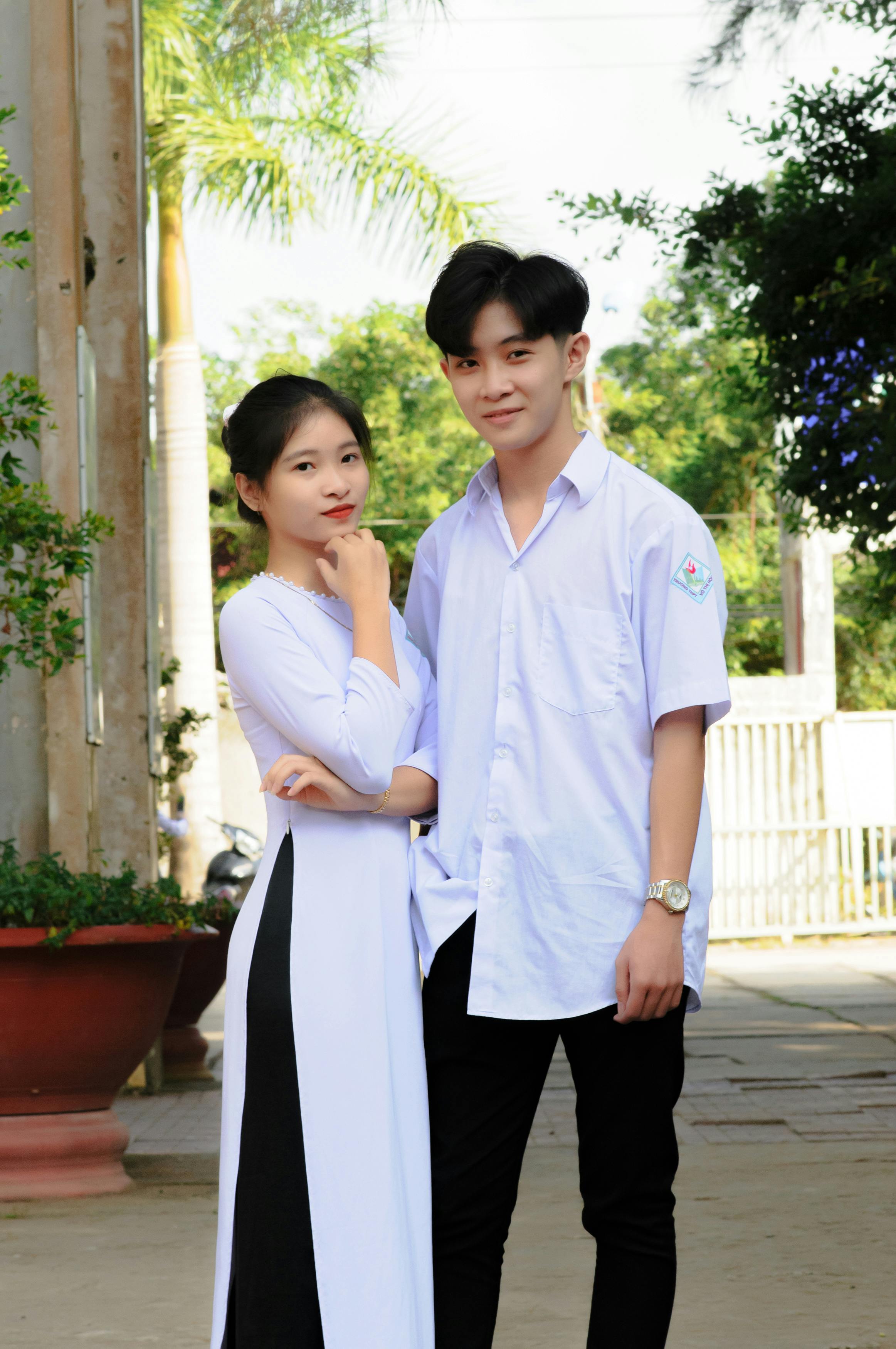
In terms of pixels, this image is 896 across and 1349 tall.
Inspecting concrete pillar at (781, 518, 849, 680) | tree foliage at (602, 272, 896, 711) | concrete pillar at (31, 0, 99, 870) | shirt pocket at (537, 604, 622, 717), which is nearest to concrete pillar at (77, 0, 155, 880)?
concrete pillar at (31, 0, 99, 870)

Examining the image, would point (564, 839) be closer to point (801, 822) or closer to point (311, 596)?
point (311, 596)

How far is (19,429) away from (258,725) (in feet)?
7.06

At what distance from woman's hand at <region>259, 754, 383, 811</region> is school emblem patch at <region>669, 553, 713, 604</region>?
50 centimetres

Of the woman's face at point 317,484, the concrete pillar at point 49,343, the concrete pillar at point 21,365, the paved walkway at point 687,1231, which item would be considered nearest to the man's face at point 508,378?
the woman's face at point 317,484

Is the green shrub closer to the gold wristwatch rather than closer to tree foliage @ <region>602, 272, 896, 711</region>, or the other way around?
the gold wristwatch

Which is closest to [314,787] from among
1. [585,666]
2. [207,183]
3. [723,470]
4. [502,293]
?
[585,666]

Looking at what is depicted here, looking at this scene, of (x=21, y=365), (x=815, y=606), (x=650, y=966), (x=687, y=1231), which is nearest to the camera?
(x=650, y=966)

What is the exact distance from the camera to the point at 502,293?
2113 millimetres

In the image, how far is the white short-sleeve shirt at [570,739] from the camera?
2043 millimetres

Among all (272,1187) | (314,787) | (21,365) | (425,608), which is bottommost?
(272,1187)

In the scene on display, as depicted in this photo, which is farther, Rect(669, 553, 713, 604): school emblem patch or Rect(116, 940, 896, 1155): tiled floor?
Rect(116, 940, 896, 1155): tiled floor

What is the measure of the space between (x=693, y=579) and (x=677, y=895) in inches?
16.8

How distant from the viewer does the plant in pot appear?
13.4 ft

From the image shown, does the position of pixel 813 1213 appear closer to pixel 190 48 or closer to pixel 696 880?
pixel 696 880
